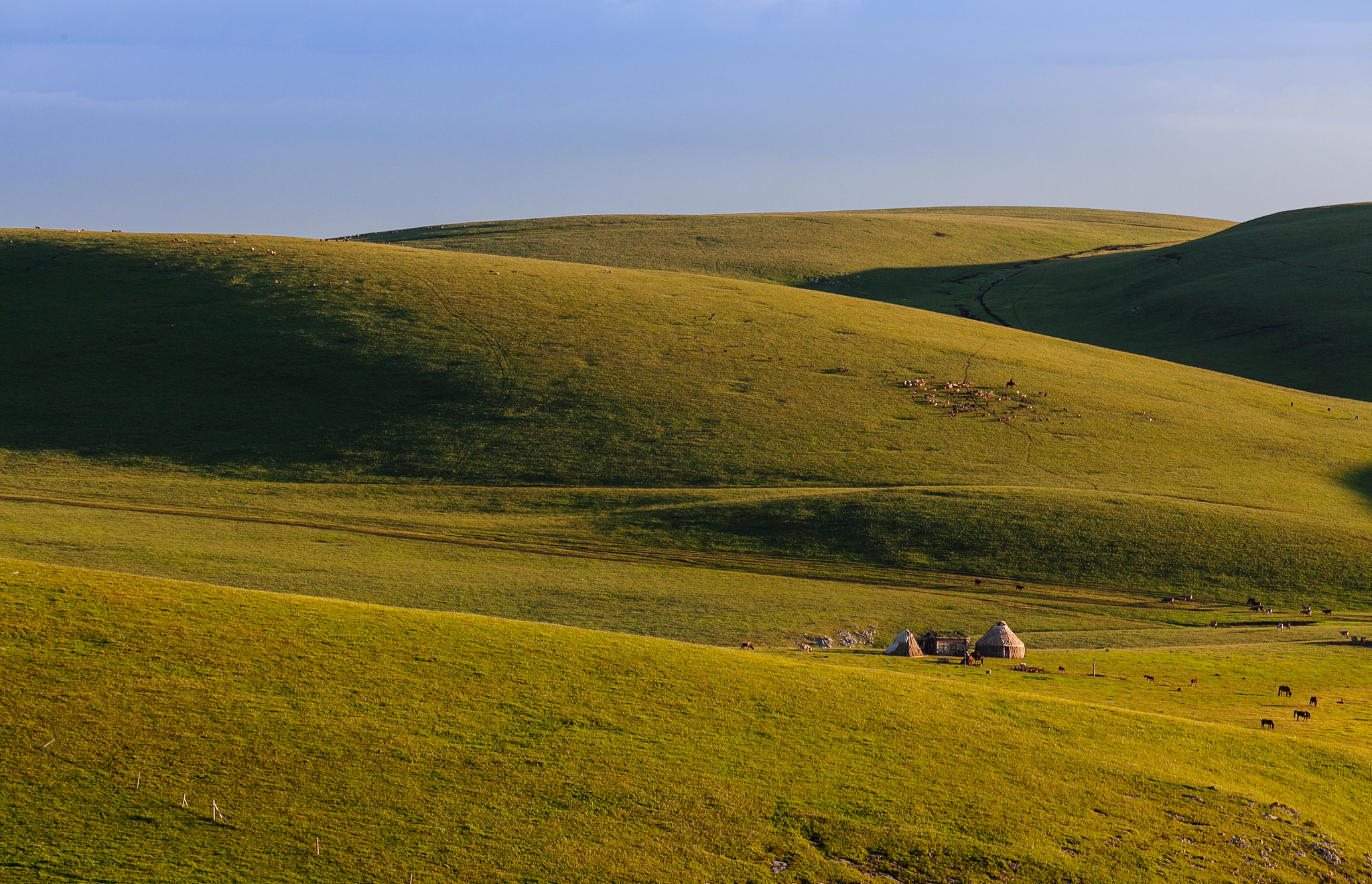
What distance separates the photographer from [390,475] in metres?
65.6

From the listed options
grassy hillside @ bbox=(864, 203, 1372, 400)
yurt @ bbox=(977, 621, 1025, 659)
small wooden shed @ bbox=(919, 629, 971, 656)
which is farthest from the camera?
grassy hillside @ bbox=(864, 203, 1372, 400)

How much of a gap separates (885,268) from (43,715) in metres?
144

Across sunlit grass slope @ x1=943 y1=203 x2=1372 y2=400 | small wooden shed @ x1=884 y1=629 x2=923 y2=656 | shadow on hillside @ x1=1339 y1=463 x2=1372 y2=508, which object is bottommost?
small wooden shed @ x1=884 y1=629 x2=923 y2=656

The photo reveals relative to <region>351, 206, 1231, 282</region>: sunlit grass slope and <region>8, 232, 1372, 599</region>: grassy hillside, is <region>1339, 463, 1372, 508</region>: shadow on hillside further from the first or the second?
<region>351, 206, 1231, 282</region>: sunlit grass slope

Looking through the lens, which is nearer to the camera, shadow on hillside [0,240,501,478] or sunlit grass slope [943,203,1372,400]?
shadow on hillside [0,240,501,478]

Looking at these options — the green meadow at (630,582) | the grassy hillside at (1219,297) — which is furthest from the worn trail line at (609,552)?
the grassy hillside at (1219,297)

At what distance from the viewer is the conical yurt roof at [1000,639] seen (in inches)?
1592

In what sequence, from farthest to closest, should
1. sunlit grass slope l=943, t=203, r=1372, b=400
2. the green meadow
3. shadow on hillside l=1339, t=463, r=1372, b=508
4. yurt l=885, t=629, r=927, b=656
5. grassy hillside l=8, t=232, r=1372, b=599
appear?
sunlit grass slope l=943, t=203, r=1372, b=400 < shadow on hillside l=1339, t=463, r=1372, b=508 < grassy hillside l=8, t=232, r=1372, b=599 < yurt l=885, t=629, r=927, b=656 < the green meadow

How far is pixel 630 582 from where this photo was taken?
49875 mm

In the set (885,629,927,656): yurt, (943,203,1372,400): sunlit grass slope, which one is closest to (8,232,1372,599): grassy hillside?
(885,629,927,656): yurt

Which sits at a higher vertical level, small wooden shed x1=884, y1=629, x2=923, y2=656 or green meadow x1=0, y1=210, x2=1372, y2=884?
green meadow x1=0, y1=210, x2=1372, y2=884

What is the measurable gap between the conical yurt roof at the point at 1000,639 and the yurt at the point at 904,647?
636 mm

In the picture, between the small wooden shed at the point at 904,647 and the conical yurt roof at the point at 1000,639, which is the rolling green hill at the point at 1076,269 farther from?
the small wooden shed at the point at 904,647

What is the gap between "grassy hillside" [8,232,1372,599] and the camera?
57938 millimetres
